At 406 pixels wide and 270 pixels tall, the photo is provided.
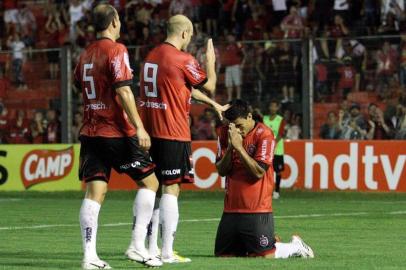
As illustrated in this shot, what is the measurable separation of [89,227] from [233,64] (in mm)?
16791

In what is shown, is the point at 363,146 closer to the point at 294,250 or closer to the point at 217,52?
the point at 217,52

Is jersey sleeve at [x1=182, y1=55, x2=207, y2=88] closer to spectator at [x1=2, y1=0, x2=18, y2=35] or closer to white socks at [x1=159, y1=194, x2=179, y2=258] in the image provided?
white socks at [x1=159, y1=194, x2=179, y2=258]

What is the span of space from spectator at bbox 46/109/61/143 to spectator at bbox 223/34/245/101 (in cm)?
413

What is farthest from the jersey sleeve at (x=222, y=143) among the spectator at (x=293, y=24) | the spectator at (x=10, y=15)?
the spectator at (x=10, y=15)

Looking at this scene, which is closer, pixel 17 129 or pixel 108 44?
pixel 108 44

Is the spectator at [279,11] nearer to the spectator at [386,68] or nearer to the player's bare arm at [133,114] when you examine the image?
the spectator at [386,68]

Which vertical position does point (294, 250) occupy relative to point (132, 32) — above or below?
below

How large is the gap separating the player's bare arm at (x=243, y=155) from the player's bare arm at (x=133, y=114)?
5.24ft

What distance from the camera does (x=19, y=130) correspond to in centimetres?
2917

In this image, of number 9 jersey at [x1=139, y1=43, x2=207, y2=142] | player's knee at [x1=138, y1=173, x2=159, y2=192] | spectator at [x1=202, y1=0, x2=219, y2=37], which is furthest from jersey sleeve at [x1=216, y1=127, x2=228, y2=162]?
spectator at [x1=202, y1=0, x2=219, y2=37]

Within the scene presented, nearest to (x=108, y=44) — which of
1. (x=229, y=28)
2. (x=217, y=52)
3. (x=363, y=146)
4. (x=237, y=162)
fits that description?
(x=237, y=162)

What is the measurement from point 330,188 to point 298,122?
1.82m

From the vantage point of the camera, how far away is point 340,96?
2645 centimetres

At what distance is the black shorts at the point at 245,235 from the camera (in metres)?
12.5
